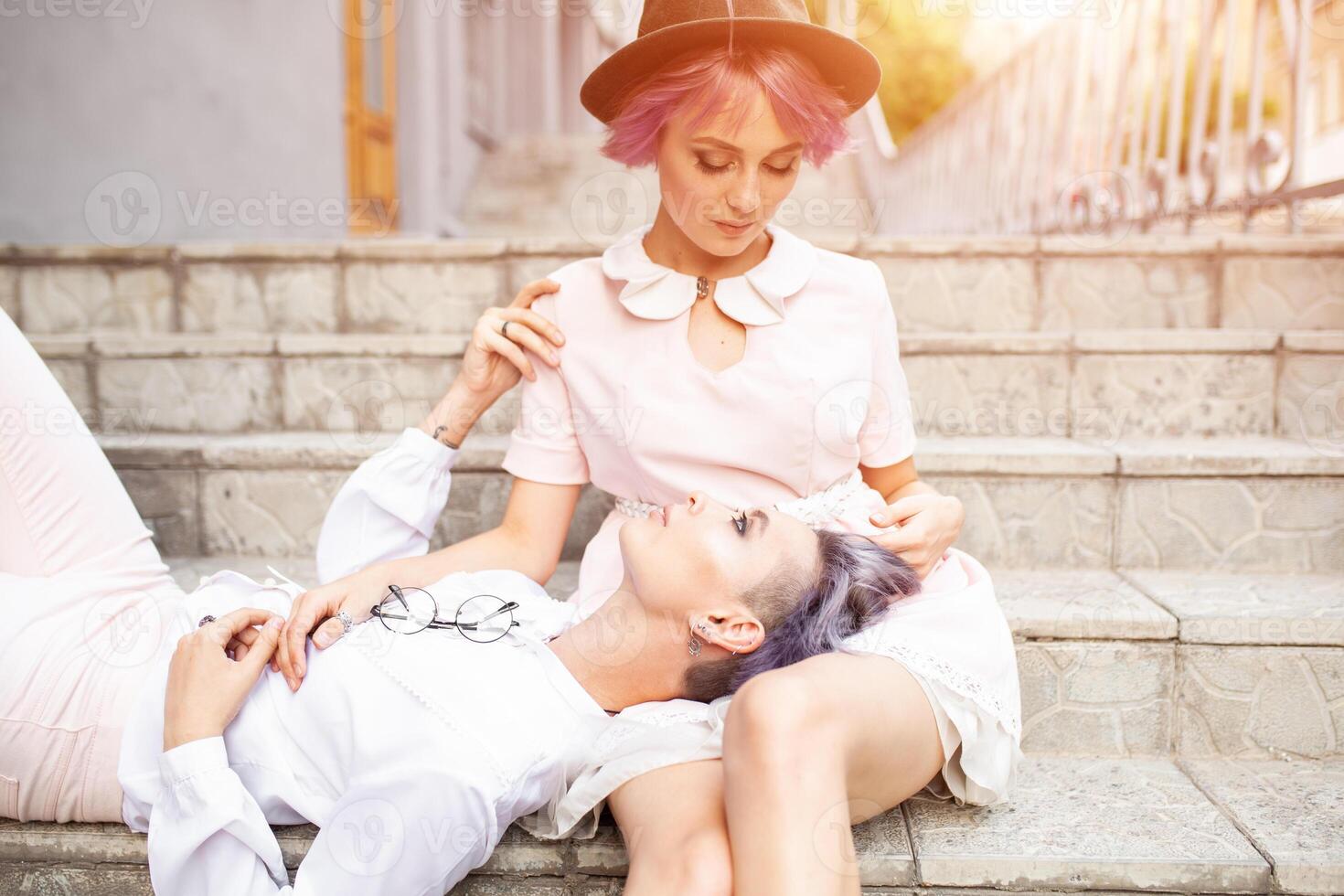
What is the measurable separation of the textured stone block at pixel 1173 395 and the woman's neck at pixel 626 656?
61.3 inches

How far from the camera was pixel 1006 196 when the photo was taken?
4.93 metres

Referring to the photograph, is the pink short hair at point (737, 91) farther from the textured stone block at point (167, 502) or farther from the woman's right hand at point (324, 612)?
the textured stone block at point (167, 502)

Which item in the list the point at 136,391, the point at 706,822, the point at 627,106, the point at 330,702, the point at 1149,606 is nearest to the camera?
the point at 706,822

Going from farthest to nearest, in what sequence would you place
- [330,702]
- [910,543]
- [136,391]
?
[136,391], [910,543], [330,702]

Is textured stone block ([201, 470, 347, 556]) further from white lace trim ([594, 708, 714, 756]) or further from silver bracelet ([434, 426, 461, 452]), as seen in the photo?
white lace trim ([594, 708, 714, 756])

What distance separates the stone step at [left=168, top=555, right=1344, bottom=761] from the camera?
71.6 inches

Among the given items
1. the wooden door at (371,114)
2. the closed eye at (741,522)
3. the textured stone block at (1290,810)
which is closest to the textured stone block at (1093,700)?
the textured stone block at (1290,810)

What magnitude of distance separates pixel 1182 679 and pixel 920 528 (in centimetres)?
71

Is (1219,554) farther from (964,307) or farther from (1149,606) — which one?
(964,307)

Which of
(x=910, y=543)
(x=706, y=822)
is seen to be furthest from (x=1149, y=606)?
(x=706, y=822)

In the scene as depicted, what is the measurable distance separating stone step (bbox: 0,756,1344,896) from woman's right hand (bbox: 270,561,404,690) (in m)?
0.28

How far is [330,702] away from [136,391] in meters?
1.61
